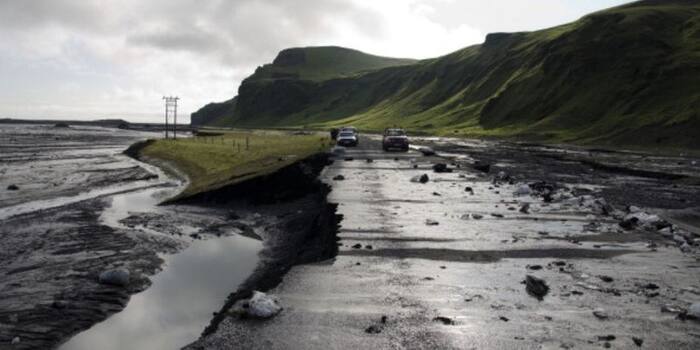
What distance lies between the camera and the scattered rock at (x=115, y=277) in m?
16.8

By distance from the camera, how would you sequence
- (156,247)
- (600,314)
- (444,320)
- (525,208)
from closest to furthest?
(444,320) → (600,314) → (156,247) → (525,208)

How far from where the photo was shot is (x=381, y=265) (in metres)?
15.9

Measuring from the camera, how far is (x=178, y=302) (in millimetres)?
15430

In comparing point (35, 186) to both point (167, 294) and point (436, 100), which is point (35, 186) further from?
point (436, 100)

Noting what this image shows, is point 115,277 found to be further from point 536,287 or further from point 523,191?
point 523,191

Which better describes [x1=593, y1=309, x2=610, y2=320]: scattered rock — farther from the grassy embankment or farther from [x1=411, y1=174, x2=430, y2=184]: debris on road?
the grassy embankment

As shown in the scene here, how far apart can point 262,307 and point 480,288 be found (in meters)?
4.96

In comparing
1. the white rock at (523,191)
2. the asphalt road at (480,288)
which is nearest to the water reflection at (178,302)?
the asphalt road at (480,288)

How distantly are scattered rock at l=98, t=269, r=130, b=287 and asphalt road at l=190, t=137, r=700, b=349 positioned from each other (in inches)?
187

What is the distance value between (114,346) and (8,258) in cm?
1007

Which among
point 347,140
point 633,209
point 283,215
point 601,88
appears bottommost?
point 283,215

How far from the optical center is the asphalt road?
1091 cm

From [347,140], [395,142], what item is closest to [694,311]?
[395,142]

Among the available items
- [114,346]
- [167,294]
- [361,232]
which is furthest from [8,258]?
[361,232]
